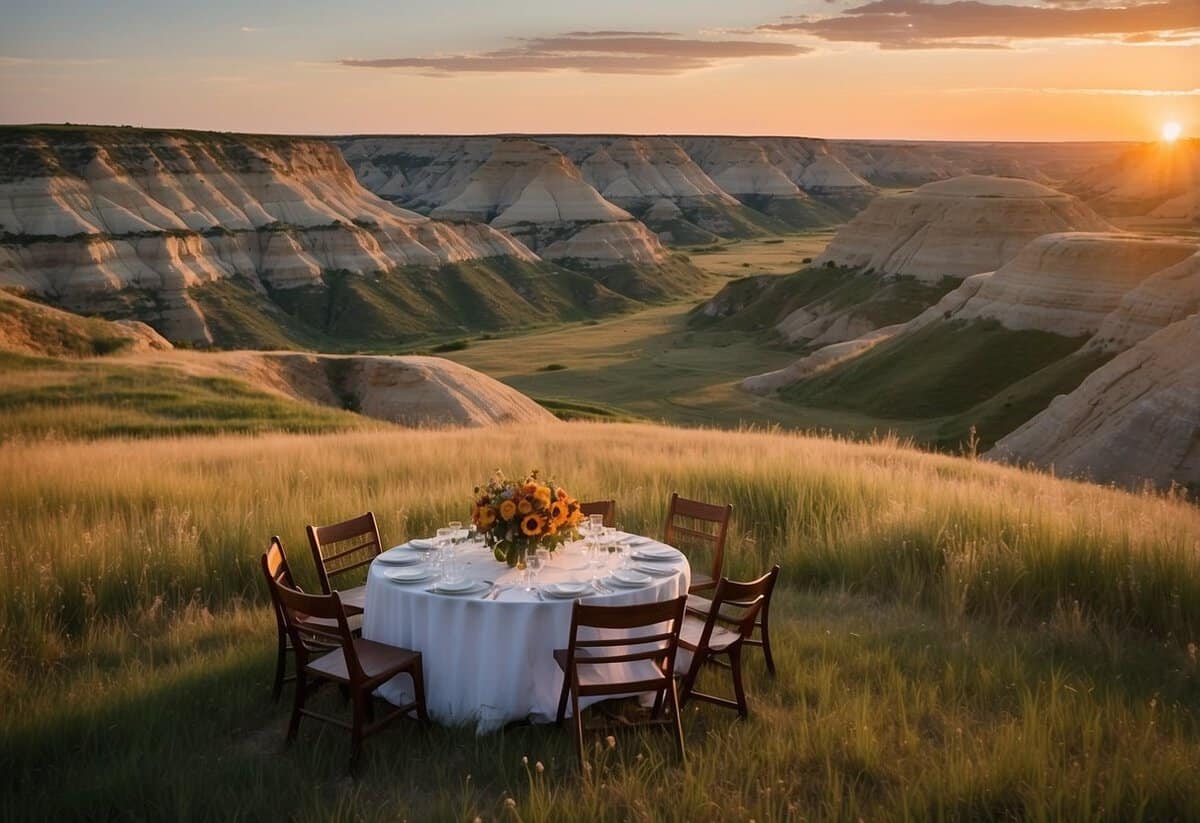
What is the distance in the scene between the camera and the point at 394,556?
814cm

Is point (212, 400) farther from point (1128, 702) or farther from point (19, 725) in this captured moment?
point (1128, 702)

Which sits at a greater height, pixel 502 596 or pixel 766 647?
pixel 502 596

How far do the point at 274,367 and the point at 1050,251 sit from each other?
31012mm

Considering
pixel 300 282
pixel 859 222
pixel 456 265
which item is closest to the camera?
pixel 859 222

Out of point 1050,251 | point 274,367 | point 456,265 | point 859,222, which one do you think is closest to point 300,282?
point 456,265

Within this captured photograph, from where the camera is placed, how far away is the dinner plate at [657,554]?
8148mm

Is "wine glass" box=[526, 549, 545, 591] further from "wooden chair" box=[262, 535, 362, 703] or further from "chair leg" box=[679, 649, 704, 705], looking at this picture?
"wooden chair" box=[262, 535, 362, 703]

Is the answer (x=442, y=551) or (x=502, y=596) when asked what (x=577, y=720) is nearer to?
(x=502, y=596)

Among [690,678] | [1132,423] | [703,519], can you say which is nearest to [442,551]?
[690,678]

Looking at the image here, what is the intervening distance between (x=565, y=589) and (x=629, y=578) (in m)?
0.53

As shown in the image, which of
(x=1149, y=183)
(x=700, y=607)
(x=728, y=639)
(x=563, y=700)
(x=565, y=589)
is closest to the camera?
(x=563, y=700)

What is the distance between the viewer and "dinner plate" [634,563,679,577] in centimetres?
777

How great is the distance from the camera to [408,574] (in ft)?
25.0

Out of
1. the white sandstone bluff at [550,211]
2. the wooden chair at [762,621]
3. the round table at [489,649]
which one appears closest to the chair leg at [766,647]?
the wooden chair at [762,621]
